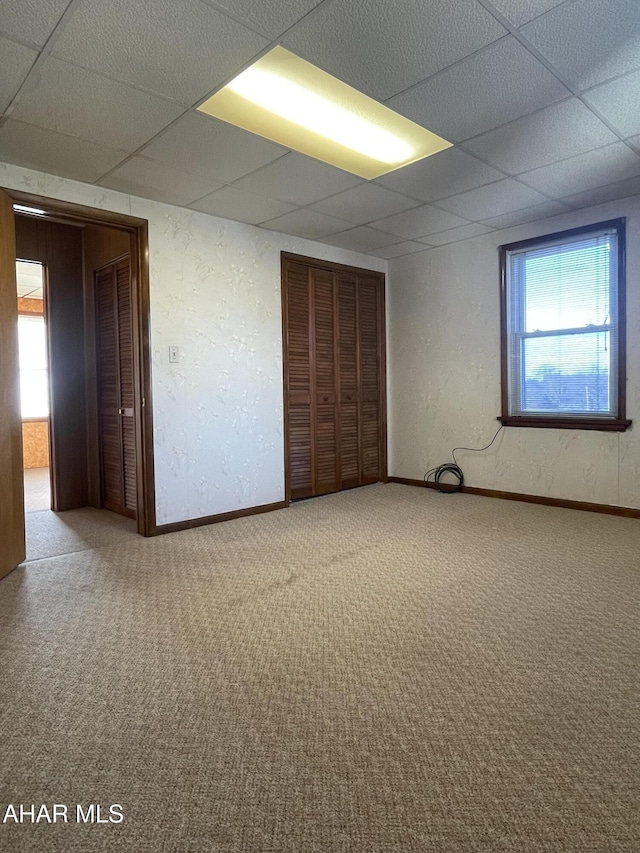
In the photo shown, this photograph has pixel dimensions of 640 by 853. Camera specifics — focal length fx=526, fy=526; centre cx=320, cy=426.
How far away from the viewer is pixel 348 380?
5.45m

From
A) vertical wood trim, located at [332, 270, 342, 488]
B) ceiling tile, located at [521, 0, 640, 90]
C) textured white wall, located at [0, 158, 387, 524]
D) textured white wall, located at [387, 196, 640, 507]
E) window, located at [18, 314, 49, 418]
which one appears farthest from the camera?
window, located at [18, 314, 49, 418]

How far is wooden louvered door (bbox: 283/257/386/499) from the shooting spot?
16.2 feet

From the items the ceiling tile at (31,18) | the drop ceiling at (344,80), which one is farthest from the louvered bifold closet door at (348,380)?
the ceiling tile at (31,18)

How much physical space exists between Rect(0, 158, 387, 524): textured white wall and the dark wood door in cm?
61

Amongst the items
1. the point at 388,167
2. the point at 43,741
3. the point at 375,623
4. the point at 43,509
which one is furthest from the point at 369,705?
the point at 43,509

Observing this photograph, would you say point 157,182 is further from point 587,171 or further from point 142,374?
point 587,171

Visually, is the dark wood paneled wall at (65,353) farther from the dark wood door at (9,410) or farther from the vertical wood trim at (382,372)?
the vertical wood trim at (382,372)

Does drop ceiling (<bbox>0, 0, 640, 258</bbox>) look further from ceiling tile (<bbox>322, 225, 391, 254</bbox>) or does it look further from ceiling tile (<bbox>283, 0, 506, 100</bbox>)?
ceiling tile (<bbox>322, 225, 391, 254</bbox>)

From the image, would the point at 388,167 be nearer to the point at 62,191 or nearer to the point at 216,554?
the point at 62,191

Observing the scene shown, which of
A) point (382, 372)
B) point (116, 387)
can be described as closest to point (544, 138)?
point (382, 372)

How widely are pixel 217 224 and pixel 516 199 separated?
2332mm

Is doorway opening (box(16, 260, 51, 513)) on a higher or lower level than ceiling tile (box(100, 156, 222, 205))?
lower

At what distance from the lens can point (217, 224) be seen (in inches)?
167

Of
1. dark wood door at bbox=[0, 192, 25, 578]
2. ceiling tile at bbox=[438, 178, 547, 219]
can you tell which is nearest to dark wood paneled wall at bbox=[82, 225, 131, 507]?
dark wood door at bbox=[0, 192, 25, 578]
